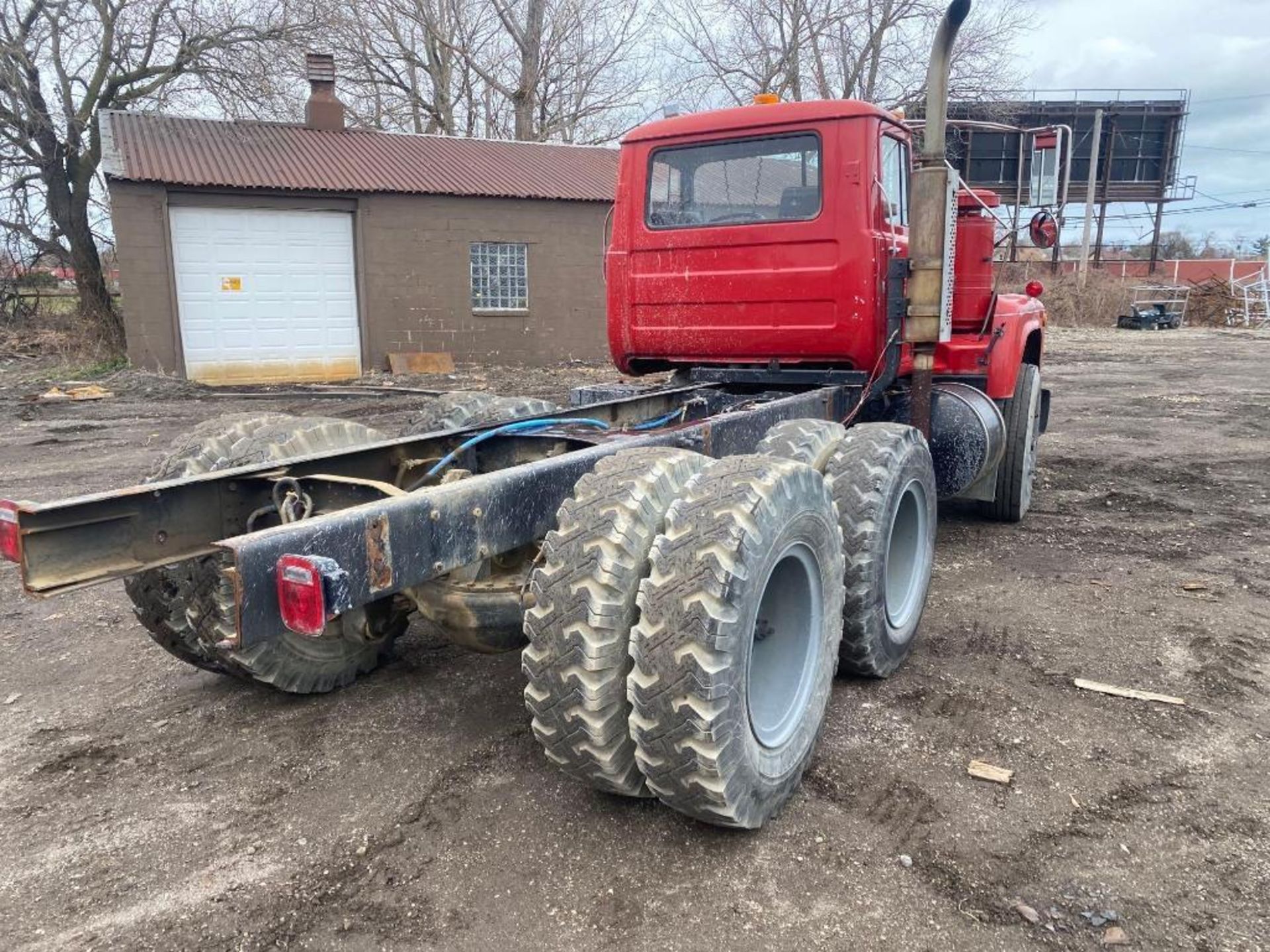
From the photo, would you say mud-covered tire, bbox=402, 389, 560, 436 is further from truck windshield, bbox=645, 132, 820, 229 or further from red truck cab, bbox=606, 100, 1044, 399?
truck windshield, bbox=645, 132, 820, 229

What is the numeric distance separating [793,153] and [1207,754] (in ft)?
11.3

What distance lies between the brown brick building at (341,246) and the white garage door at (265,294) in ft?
0.08

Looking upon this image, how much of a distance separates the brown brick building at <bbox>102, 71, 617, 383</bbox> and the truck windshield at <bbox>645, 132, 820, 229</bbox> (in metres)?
12.5

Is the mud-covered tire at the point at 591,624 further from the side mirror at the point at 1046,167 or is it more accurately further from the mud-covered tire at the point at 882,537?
the side mirror at the point at 1046,167

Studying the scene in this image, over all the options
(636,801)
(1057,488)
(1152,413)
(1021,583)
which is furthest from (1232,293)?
(636,801)

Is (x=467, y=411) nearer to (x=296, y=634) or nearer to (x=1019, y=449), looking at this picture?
(x=296, y=634)

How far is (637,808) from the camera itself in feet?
10.2

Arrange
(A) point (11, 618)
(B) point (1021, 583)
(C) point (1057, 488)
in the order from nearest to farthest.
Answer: (A) point (11, 618) → (B) point (1021, 583) → (C) point (1057, 488)

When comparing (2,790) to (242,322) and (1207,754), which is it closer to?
(1207,754)

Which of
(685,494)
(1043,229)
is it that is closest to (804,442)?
(685,494)

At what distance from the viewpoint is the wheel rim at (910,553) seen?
4.31 metres

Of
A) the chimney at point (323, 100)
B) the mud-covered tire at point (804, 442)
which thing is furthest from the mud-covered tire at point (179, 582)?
the chimney at point (323, 100)

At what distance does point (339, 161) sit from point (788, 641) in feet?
55.0

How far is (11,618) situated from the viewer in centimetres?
506
